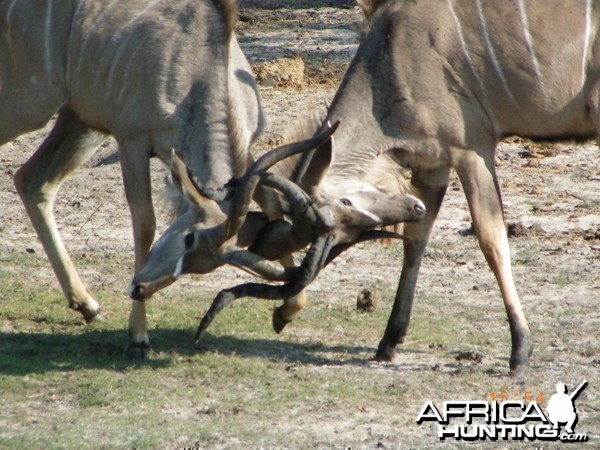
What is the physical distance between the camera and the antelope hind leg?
708cm

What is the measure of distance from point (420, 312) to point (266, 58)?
16.5ft

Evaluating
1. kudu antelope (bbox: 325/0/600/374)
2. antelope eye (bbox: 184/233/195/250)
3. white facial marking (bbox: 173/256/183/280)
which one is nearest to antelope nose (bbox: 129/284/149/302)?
white facial marking (bbox: 173/256/183/280)

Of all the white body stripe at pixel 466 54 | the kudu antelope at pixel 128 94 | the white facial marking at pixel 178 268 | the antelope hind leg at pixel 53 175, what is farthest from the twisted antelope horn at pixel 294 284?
the antelope hind leg at pixel 53 175

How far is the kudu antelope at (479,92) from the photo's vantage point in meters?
5.98

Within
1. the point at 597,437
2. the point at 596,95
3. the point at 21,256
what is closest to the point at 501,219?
the point at 596,95

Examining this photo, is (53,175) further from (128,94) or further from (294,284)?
(294,284)

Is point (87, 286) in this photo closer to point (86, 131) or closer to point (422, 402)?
point (86, 131)

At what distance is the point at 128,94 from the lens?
254 inches

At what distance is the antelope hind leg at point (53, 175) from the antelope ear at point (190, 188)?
1.32 meters

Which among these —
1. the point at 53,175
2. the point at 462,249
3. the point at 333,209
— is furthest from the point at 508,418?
the point at 53,175

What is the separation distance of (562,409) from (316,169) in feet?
4.75

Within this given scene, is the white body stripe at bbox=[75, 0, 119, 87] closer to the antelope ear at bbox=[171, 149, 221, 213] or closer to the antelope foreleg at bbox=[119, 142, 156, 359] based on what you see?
the antelope foreleg at bbox=[119, 142, 156, 359]

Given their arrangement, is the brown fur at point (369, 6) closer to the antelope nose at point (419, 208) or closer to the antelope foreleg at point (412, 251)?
the antelope foreleg at point (412, 251)

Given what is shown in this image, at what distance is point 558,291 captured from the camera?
7234 mm
